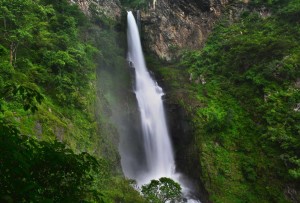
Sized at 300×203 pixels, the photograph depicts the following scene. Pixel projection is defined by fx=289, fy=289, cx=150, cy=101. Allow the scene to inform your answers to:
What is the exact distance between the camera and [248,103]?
73.1 feet

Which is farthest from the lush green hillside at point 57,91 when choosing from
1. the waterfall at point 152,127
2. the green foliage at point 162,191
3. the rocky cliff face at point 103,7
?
the rocky cliff face at point 103,7

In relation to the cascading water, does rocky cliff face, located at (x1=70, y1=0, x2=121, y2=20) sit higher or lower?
higher

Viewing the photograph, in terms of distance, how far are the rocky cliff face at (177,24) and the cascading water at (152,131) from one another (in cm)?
410

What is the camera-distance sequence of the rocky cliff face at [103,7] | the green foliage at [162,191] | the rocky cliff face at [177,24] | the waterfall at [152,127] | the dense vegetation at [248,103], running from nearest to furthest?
the green foliage at [162,191], the dense vegetation at [248,103], the waterfall at [152,127], the rocky cliff face at [103,7], the rocky cliff face at [177,24]

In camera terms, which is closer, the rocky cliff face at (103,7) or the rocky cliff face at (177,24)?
the rocky cliff face at (103,7)

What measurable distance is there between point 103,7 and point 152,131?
52.5 feet

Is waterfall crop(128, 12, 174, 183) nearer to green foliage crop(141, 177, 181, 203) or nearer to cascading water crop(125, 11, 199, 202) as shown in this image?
cascading water crop(125, 11, 199, 202)

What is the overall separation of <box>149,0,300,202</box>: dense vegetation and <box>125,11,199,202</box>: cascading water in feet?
6.04

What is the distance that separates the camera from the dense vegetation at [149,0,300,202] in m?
17.1

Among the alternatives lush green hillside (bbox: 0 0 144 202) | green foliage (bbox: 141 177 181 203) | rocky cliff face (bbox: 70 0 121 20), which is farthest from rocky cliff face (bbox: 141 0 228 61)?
green foliage (bbox: 141 177 181 203)

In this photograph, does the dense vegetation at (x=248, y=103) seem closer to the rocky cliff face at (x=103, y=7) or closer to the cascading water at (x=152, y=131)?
the cascading water at (x=152, y=131)

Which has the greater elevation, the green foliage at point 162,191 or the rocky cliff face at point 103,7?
the rocky cliff face at point 103,7

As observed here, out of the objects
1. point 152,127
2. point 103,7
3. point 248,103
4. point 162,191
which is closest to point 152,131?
point 152,127

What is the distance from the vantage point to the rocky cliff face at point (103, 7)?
28.3 m
